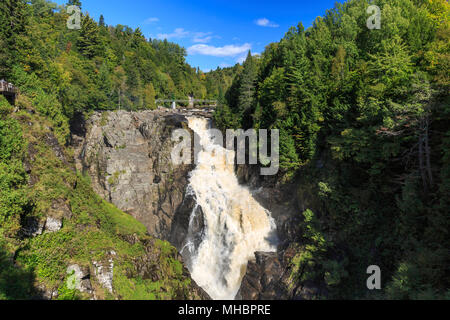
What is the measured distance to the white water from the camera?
2434cm

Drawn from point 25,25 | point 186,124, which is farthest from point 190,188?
point 25,25

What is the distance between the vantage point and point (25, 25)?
1174 inches

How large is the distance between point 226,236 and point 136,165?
20713 mm

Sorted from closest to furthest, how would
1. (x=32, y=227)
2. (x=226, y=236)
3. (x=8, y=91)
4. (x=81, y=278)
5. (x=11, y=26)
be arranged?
(x=81, y=278)
(x=32, y=227)
(x=8, y=91)
(x=226, y=236)
(x=11, y=26)

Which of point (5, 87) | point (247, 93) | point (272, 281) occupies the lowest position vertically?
point (272, 281)

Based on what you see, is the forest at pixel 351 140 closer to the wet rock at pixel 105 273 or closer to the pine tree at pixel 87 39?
the wet rock at pixel 105 273

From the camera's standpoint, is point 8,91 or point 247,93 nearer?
point 8,91

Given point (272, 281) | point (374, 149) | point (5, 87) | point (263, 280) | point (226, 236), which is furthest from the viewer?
point (226, 236)

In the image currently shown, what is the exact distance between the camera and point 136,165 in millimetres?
38625

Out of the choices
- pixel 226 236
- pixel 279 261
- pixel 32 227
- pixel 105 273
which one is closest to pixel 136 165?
pixel 226 236

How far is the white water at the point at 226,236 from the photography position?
2434 centimetres

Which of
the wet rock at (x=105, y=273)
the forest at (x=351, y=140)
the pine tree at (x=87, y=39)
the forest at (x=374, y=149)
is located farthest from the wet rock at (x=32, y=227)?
the pine tree at (x=87, y=39)

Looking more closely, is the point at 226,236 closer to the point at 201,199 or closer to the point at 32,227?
the point at 201,199
